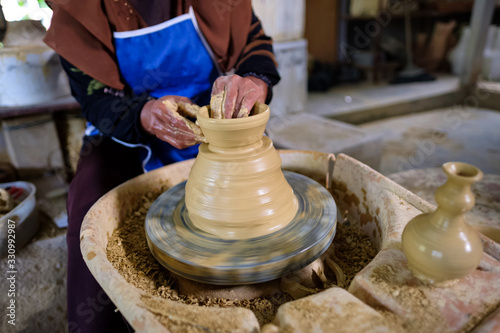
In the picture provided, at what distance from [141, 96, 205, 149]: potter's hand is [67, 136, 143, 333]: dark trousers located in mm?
379

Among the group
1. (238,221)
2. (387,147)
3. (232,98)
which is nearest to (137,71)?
(232,98)

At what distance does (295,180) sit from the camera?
1463 millimetres

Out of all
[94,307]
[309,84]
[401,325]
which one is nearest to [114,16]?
[94,307]

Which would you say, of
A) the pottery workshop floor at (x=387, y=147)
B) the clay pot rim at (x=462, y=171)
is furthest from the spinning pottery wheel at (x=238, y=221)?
the pottery workshop floor at (x=387, y=147)

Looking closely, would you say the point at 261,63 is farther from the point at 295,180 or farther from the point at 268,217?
the point at 268,217

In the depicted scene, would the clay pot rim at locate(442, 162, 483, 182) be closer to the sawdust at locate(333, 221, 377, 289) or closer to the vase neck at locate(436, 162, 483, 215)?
the vase neck at locate(436, 162, 483, 215)

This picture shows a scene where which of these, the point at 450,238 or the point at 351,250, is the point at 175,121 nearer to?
the point at 351,250

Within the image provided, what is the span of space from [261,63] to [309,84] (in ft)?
13.4

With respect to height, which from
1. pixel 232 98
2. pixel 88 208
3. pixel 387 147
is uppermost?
pixel 232 98

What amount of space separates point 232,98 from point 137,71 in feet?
2.60

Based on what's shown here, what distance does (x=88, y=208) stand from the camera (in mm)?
1418

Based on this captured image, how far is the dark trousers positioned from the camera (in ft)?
4.00

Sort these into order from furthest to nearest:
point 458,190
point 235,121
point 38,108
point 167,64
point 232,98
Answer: point 38,108 < point 167,64 < point 232,98 < point 235,121 < point 458,190

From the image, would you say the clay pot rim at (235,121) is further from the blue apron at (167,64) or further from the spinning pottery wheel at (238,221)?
the blue apron at (167,64)
